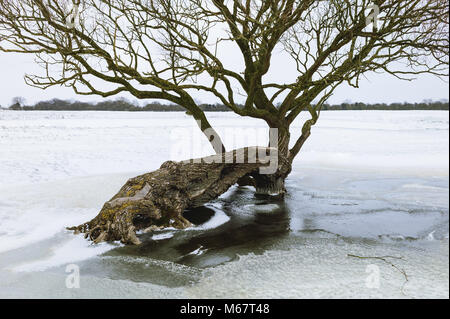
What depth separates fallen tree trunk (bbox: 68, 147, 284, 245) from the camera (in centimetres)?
603

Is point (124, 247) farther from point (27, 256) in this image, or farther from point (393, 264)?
point (393, 264)

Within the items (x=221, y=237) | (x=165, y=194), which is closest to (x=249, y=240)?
(x=221, y=237)

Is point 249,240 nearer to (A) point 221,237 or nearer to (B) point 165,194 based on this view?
(A) point 221,237

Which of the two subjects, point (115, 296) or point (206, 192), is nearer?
point (115, 296)

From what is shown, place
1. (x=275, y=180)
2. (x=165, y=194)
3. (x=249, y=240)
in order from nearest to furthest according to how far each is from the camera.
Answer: (x=249, y=240), (x=165, y=194), (x=275, y=180)

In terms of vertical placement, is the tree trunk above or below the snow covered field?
above

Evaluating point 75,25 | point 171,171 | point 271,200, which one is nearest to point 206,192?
point 171,171

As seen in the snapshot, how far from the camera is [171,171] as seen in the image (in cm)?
710

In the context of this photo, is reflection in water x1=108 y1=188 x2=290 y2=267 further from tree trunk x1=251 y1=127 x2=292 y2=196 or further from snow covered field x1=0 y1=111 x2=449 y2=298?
tree trunk x1=251 y1=127 x2=292 y2=196

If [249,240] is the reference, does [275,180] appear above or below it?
above

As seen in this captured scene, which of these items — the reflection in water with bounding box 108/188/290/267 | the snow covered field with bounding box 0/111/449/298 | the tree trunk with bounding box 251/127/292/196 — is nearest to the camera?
the snow covered field with bounding box 0/111/449/298

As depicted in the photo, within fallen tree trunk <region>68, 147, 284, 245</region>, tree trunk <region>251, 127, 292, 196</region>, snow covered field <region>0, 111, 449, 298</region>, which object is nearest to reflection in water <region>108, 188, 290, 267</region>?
snow covered field <region>0, 111, 449, 298</region>

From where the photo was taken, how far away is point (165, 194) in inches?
269

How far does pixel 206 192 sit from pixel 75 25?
5089 mm
